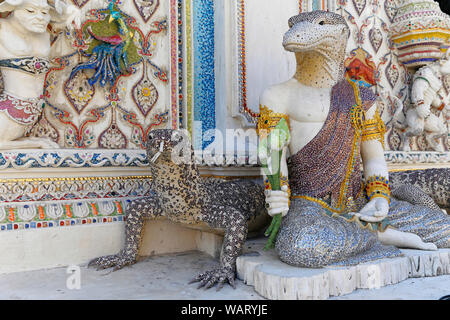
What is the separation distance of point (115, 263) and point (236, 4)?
2.04m

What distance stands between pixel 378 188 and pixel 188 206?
1101mm

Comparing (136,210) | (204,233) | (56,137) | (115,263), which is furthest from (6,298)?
(204,233)

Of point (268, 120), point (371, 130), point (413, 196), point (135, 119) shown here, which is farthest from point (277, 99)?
point (413, 196)

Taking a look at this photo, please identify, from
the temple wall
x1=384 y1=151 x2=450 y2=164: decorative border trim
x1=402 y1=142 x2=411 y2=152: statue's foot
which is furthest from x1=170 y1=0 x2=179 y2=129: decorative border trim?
x1=402 y1=142 x2=411 y2=152: statue's foot

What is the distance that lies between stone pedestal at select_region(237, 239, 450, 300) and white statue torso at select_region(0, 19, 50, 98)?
1.55 meters

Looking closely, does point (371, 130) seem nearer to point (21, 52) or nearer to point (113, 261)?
point (113, 261)

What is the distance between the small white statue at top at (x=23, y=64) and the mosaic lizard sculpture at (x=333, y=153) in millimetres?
1315

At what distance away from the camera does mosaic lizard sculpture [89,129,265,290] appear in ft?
6.65

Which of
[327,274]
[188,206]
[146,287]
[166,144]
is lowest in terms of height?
[146,287]

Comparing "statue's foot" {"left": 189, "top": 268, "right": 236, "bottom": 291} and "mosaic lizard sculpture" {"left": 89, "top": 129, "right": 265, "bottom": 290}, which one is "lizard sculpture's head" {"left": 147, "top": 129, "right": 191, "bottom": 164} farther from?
"statue's foot" {"left": 189, "top": 268, "right": 236, "bottom": 291}

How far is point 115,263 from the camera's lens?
2270 millimetres

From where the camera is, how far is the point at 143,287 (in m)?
1.97

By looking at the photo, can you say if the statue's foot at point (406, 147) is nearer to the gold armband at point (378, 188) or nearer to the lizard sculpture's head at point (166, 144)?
the gold armband at point (378, 188)
